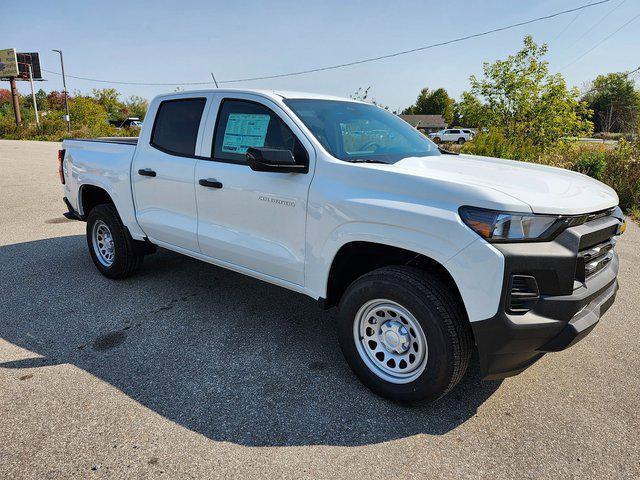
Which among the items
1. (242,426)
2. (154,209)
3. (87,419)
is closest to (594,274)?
(242,426)

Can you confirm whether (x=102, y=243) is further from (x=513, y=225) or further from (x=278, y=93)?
(x=513, y=225)

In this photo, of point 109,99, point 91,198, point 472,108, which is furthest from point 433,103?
point 91,198

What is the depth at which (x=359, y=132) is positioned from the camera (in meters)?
3.61

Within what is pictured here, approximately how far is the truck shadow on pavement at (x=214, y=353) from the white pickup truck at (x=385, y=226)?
0.29 meters

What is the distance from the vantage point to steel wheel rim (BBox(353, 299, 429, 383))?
2.77m

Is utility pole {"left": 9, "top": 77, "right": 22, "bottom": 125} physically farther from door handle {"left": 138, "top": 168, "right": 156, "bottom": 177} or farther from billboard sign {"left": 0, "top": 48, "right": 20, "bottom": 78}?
door handle {"left": 138, "top": 168, "right": 156, "bottom": 177}

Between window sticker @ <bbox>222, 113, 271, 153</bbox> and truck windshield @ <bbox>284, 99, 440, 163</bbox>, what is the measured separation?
0.27 metres

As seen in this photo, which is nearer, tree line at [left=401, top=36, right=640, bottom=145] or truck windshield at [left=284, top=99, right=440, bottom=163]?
truck windshield at [left=284, top=99, right=440, bottom=163]

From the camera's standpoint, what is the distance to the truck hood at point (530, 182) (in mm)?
2439

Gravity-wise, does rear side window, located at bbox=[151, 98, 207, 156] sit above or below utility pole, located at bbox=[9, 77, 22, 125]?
below

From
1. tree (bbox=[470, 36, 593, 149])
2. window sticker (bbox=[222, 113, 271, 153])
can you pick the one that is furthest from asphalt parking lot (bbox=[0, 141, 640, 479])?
tree (bbox=[470, 36, 593, 149])

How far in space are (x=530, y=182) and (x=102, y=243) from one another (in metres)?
4.47

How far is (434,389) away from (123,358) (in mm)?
2255

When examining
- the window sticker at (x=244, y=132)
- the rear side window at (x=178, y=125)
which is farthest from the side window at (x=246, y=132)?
the rear side window at (x=178, y=125)
